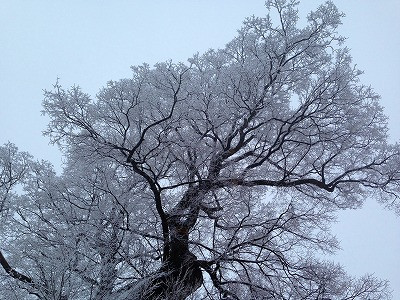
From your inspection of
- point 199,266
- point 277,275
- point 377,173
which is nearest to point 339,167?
point 377,173

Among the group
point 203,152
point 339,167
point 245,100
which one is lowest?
point 203,152

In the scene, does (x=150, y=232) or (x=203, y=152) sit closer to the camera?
(x=150, y=232)

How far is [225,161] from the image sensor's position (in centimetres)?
1013

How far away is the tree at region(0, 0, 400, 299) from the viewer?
342 inches

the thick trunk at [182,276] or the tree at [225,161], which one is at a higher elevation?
the tree at [225,161]

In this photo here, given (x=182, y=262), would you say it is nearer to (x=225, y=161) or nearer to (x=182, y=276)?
(x=182, y=276)

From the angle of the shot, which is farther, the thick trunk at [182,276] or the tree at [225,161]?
the tree at [225,161]

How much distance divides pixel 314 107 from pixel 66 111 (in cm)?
539

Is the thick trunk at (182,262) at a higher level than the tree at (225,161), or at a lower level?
lower

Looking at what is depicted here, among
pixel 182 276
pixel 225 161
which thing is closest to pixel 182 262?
pixel 182 276

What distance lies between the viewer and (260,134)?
1054 centimetres

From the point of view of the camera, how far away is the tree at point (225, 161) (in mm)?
8688

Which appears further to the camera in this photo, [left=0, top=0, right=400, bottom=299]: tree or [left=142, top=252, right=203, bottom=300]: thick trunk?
[left=0, top=0, right=400, bottom=299]: tree

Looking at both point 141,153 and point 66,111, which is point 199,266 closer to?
point 141,153
